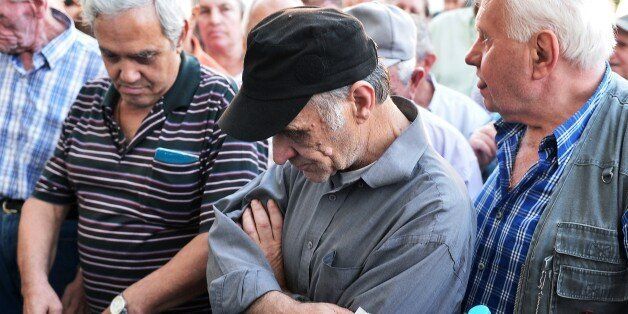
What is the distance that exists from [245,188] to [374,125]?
0.57 meters

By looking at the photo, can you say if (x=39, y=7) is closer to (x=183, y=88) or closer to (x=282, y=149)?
(x=183, y=88)

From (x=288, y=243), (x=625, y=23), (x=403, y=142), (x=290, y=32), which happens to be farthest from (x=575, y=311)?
(x=625, y=23)

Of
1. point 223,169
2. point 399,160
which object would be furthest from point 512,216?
point 223,169

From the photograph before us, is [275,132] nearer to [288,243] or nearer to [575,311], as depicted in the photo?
[288,243]

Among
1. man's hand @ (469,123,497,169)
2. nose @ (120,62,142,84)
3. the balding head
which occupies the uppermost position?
nose @ (120,62,142,84)

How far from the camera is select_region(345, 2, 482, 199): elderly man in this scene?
3322 mm

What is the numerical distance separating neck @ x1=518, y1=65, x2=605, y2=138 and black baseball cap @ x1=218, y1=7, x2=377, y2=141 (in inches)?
21.9

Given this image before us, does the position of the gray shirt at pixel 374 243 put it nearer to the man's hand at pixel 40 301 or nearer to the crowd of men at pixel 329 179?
the crowd of men at pixel 329 179

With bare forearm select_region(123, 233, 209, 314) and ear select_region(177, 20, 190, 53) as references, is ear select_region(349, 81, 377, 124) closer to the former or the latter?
bare forearm select_region(123, 233, 209, 314)

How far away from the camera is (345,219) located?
2176 millimetres

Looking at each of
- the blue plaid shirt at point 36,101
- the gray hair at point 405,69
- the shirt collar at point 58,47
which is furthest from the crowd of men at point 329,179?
the shirt collar at point 58,47

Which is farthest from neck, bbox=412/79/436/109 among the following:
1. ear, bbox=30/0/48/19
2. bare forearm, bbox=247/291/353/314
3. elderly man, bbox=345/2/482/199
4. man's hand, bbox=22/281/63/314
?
bare forearm, bbox=247/291/353/314

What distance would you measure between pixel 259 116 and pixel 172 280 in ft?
3.15

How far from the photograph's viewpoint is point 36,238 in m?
3.15
